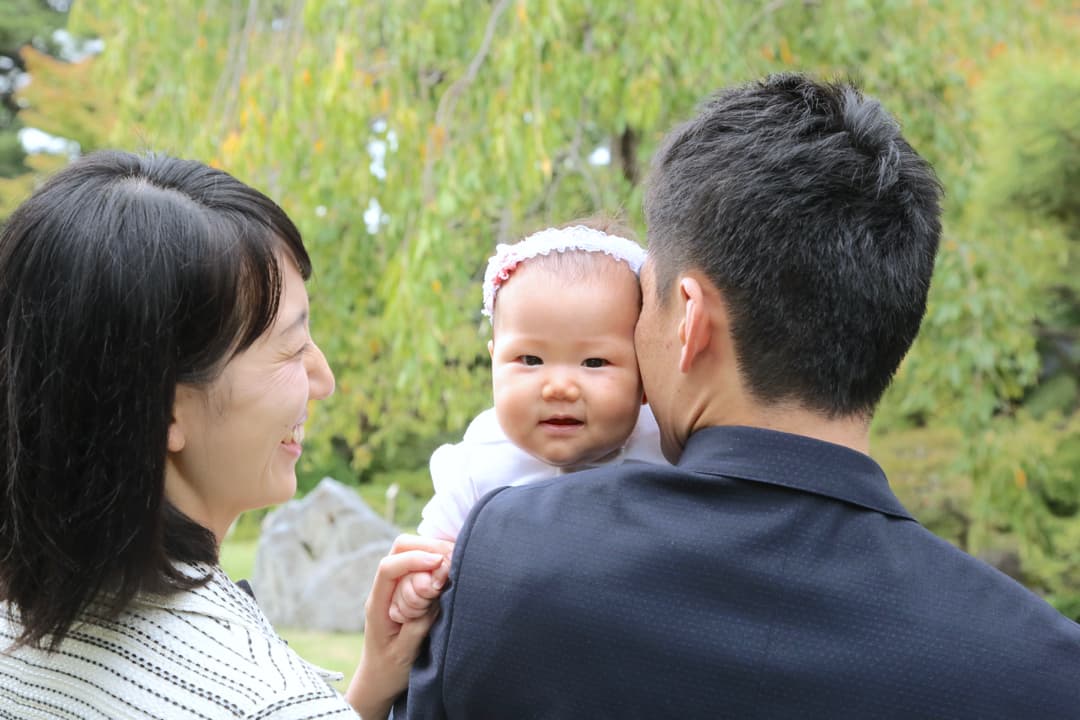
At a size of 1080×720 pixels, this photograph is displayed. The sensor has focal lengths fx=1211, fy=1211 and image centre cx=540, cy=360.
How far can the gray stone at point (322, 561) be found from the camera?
8.05 m

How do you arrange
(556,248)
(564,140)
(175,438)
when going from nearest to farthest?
1. (175,438)
2. (556,248)
3. (564,140)

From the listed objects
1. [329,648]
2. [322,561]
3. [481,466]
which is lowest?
[329,648]

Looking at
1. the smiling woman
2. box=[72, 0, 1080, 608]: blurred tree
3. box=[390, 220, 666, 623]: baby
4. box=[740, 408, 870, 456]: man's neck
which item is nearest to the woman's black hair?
the smiling woman

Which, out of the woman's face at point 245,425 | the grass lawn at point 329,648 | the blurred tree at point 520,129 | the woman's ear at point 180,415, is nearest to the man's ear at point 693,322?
the woman's face at point 245,425

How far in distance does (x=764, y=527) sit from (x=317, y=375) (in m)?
0.59

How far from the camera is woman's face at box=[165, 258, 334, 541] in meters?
1.32

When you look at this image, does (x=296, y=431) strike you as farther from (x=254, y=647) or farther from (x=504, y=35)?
(x=504, y=35)

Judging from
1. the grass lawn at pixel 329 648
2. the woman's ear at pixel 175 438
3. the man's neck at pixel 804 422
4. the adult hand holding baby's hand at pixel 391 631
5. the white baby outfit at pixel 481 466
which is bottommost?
the grass lawn at pixel 329 648

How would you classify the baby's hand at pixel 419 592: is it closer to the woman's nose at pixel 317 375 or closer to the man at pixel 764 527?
the man at pixel 764 527

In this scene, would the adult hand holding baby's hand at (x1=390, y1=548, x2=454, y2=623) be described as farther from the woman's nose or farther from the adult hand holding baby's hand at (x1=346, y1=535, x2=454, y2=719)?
the woman's nose

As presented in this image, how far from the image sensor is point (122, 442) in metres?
1.21

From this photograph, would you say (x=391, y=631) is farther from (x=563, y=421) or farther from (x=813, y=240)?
(x=813, y=240)

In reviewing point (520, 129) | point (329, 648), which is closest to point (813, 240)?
point (520, 129)

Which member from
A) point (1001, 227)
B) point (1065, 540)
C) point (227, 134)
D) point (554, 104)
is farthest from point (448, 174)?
point (1065, 540)
